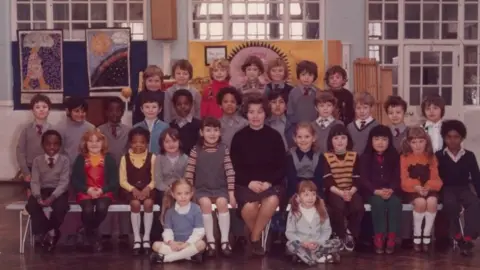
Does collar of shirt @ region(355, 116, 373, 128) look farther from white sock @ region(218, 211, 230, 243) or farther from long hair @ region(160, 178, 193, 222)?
long hair @ region(160, 178, 193, 222)

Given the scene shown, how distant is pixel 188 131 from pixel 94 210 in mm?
1229

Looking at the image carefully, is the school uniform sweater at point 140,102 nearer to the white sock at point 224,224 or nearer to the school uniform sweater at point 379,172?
the white sock at point 224,224

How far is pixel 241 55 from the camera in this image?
11828mm

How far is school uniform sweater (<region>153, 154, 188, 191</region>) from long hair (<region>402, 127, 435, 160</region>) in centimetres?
198

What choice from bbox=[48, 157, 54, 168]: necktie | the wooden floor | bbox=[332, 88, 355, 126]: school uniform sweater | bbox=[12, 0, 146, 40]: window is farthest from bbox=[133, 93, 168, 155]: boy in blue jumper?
bbox=[12, 0, 146, 40]: window

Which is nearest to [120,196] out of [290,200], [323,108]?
[290,200]

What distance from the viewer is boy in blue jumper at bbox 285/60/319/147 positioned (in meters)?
7.48

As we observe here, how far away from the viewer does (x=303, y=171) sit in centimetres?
668

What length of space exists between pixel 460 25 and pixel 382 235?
6.86 metres

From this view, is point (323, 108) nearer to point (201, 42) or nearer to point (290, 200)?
point (290, 200)

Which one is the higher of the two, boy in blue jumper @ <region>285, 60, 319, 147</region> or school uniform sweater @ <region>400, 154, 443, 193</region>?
boy in blue jumper @ <region>285, 60, 319, 147</region>

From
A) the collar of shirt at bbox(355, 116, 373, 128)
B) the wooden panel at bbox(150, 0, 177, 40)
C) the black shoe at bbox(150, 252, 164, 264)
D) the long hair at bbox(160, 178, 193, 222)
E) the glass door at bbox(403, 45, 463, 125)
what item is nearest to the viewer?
the black shoe at bbox(150, 252, 164, 264)

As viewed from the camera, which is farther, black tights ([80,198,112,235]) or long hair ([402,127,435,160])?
long hair ([402,127,435,160])

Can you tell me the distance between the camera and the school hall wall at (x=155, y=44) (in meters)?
12.0
